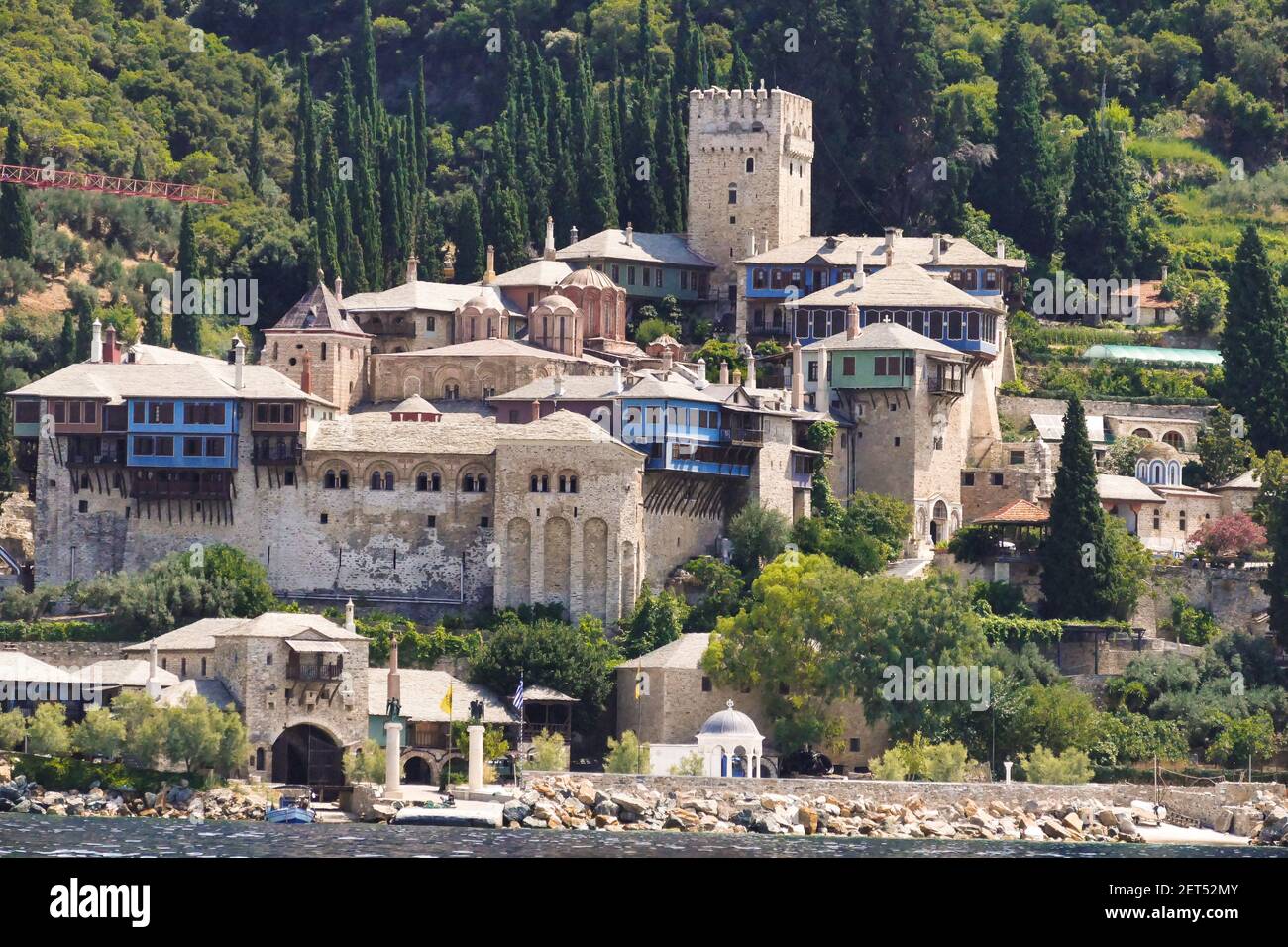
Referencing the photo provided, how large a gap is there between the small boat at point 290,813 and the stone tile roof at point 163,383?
1534 cm

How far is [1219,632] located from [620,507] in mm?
16256

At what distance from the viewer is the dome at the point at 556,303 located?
109000 mm

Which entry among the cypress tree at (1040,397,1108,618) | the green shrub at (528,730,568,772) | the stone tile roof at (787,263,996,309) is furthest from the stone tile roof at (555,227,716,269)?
the green shrub at (528,730,568,772)

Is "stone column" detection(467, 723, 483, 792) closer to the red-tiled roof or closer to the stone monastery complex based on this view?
the stone monastery complex

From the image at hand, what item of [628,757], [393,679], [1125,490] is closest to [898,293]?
[1125,490]

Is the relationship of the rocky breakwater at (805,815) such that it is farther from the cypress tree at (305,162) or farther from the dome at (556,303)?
the cypress tree at (305,162)

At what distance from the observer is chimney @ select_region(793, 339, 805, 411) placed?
104250mm

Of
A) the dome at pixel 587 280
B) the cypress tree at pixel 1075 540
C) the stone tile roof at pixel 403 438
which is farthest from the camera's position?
the dome at pixel 587 280

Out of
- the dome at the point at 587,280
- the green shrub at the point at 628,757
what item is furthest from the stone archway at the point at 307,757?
the dome at the point at 587,280

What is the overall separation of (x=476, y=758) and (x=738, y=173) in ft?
103

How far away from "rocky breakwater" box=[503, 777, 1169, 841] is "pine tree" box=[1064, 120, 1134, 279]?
112 ft

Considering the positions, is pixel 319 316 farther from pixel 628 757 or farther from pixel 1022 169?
pixel 1022 169

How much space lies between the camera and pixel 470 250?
117938 millimetres
